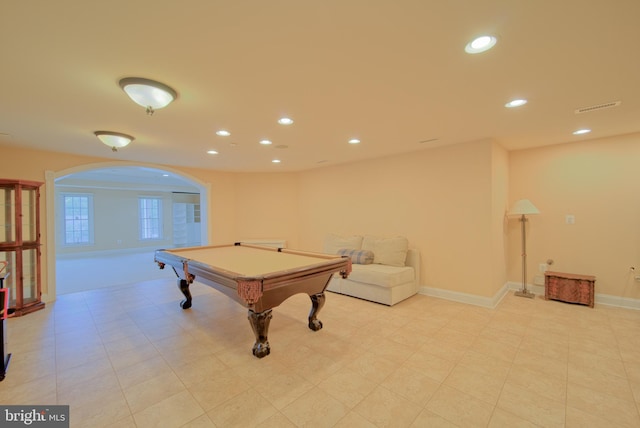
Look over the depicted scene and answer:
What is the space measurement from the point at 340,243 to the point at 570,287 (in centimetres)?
347

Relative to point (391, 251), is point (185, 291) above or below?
below

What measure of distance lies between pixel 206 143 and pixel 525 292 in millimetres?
5384

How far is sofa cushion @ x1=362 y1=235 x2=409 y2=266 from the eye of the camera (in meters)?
4.39

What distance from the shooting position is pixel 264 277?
2316 millimetres

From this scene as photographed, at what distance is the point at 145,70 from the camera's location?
1916mm

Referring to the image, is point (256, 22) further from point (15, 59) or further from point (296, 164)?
point (296, 164)

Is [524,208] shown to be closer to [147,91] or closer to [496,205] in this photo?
[496,205]

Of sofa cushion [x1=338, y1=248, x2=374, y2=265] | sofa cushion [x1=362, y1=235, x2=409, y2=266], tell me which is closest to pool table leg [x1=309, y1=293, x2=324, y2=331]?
sofa cushion [x1=338, y1=248, x2=374, y2=265]

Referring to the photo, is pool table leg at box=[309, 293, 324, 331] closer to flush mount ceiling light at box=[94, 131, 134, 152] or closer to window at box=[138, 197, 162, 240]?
flush mount ceiling light at box=[94, 131, 134, 152]

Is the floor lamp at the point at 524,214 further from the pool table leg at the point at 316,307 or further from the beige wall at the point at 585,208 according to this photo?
the pool table leg at the point at 316,307

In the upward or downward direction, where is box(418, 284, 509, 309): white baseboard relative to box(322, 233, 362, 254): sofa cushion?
downward

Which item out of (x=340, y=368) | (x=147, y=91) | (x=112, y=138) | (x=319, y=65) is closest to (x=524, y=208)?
(x=340, y=368)

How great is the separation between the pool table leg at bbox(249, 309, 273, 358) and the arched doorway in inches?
169

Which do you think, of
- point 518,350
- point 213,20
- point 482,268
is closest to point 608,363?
point 518,350
